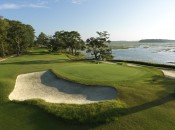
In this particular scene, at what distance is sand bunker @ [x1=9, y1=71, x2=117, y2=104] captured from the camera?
21.9m

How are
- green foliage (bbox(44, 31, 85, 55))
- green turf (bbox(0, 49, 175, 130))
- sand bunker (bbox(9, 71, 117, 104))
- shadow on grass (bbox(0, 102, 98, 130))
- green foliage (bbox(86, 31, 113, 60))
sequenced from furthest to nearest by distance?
green foliage (bbox(44, 31, 85, 55)), green foliage (bbox(86, 31, 113, 60)), sand bunker (bbox(9, 71, 117, 104)), shadow on grass (bbox(0, 102, 98, 130)), green turf (bbox(0, 49, 175, 130))

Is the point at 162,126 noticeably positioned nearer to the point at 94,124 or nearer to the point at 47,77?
the point at 94,124

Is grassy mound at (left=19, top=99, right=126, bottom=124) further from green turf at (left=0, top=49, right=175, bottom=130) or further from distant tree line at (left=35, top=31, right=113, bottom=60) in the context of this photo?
distant tree line at (left=35, top=31, right=113, bottom=60)

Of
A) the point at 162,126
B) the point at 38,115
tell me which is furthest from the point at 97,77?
the point at 162,126

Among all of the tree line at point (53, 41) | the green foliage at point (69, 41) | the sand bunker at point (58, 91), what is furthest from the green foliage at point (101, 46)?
the sand bunker at point (58, 91)

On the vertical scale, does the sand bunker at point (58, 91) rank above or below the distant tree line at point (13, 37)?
below

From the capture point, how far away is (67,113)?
1798 centimetres

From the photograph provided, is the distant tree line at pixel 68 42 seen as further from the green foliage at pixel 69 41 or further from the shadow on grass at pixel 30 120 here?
the shadow on grass at pixel 30 120

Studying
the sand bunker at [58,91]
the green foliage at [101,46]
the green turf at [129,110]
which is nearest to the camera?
the green turf at [129,110]

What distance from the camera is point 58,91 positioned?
2484cm

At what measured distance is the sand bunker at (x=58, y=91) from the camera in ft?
71.8

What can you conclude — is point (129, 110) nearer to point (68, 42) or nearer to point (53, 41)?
point (68, 42)

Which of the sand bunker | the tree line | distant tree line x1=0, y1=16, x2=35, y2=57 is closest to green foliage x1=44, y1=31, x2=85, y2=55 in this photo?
the tree line

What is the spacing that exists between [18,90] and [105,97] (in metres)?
10.3
